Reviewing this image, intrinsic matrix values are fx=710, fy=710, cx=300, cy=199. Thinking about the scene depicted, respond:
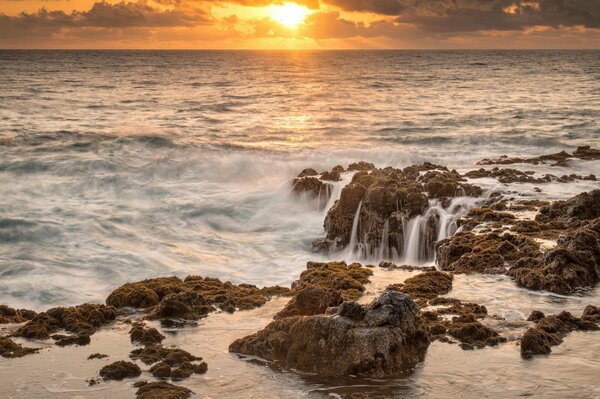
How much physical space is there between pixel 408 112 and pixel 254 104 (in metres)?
17.9

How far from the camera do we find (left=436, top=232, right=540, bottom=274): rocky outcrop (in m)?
16.5

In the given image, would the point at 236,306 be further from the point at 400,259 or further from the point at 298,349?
the point at 400,259

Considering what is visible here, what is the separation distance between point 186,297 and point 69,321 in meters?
2.26

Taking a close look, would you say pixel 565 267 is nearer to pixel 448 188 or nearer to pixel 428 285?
pixel 428 285

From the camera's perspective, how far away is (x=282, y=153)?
1660 inches

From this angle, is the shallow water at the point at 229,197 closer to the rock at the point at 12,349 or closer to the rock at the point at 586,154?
the rock at the point at 12,349

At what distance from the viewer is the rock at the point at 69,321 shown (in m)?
12.9

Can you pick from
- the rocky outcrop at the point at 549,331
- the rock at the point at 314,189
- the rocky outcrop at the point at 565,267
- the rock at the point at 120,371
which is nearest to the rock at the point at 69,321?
the rock at the point at 120,371

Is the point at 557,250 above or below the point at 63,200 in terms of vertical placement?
above

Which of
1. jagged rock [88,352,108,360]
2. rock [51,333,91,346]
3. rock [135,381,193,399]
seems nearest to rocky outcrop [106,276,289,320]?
rock [51,333,91,346]

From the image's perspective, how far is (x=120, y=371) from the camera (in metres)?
10.9

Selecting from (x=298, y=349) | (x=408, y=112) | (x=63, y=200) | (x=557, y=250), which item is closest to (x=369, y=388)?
(x=298, y=349)

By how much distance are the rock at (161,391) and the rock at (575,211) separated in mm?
12801

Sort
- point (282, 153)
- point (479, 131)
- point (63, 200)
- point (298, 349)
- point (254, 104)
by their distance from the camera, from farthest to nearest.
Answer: point (254, 104)
point (479, 131)
point (282, 153)
point (63, 200)
point (298, 349)
